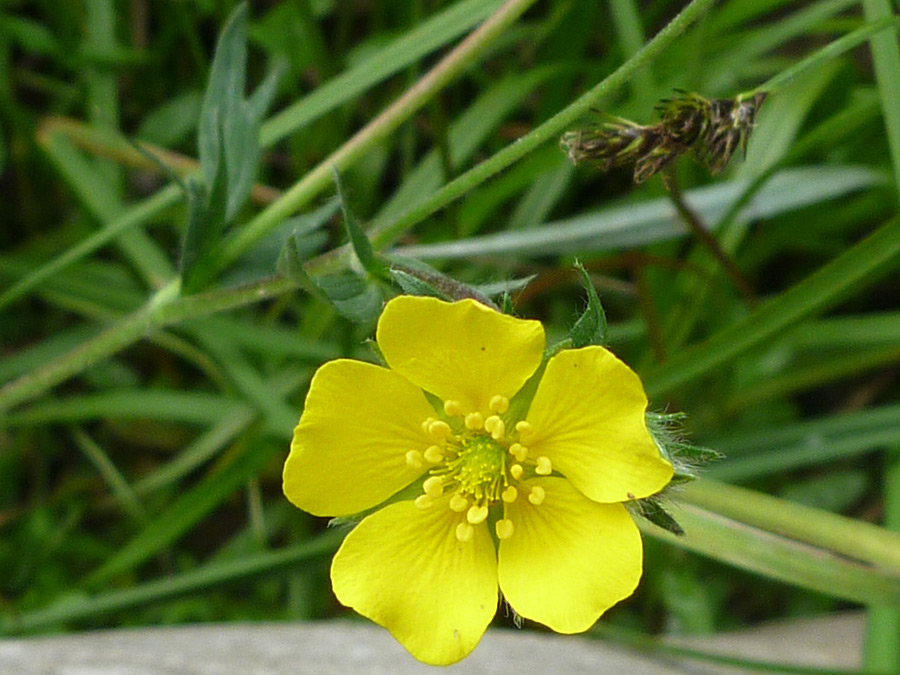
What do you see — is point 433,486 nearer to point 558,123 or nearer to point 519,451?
point 519,451

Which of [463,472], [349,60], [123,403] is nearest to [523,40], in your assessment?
[349,60]

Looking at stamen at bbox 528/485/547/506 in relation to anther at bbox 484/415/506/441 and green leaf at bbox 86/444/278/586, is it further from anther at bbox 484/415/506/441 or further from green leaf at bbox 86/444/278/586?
green leaf at bbox 86/444/278/586

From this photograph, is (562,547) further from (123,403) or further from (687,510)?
(123,403)

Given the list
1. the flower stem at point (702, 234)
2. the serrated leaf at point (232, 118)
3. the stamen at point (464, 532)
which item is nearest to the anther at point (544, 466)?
the stamen at point (464, 532)

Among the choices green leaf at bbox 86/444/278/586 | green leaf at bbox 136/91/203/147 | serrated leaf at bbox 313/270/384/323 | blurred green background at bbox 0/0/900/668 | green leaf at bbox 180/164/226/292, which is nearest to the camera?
serrated leaf at bbox 313/270/384/323

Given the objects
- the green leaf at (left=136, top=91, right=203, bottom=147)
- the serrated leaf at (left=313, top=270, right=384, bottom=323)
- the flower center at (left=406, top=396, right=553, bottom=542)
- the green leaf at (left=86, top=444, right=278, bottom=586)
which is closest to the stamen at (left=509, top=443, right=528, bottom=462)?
the flower center at (left=406, top=396, right=553, bottom=542)

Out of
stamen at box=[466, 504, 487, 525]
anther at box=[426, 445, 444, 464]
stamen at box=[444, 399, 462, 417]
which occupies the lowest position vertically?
stamen at box=[466, 504, 487, 525]

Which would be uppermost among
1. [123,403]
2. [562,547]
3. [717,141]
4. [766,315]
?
[717,141]
